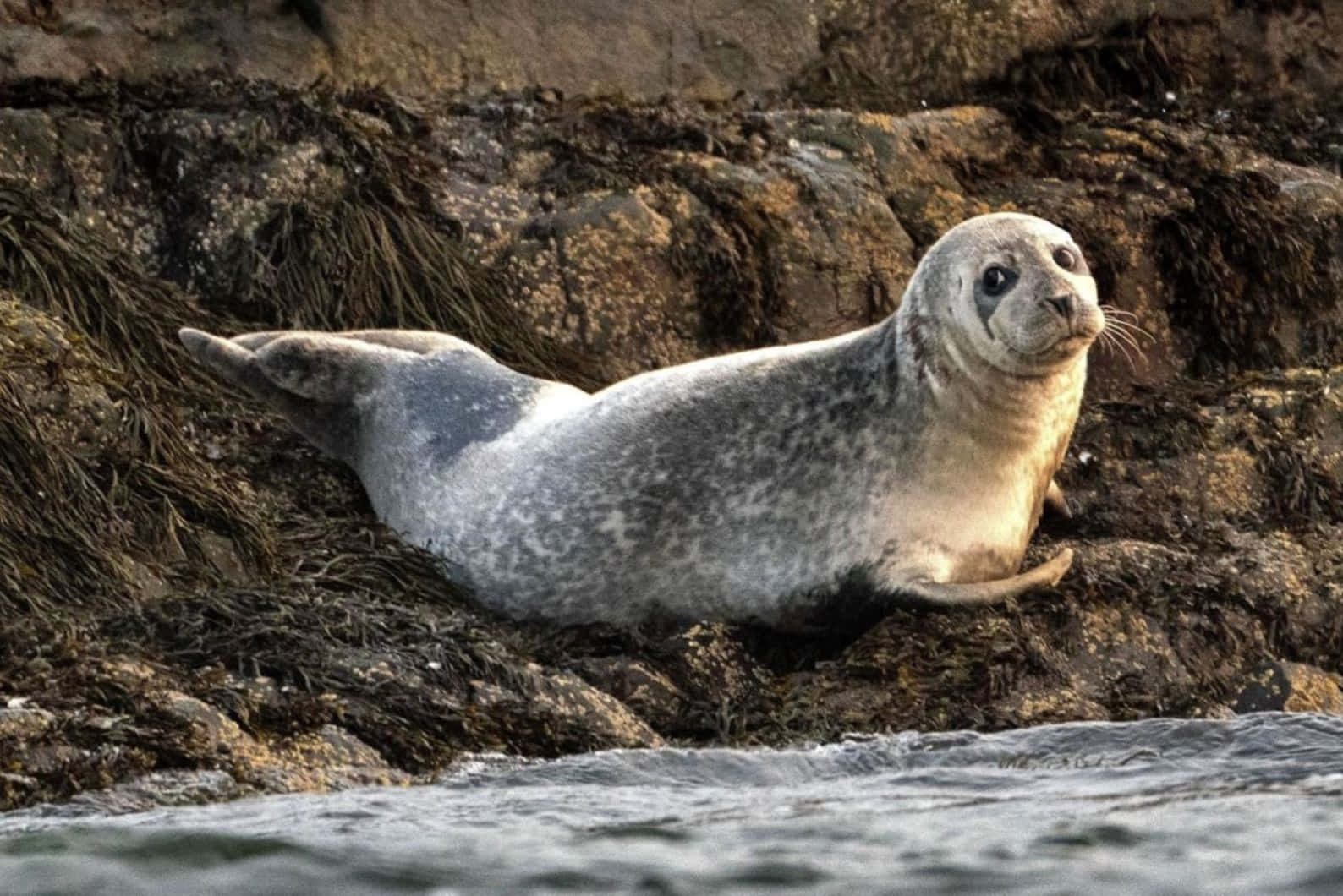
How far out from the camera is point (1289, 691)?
791 cm

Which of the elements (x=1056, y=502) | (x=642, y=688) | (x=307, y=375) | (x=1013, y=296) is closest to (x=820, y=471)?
(x=1013, y=296)

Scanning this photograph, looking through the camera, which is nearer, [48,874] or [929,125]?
[48,874]

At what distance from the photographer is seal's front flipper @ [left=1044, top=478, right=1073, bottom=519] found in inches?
353

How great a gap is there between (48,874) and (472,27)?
22.1ft

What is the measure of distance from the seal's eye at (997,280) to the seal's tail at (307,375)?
2.03 meters

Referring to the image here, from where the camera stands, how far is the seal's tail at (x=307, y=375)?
9398mm

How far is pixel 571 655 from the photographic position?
26.3ft

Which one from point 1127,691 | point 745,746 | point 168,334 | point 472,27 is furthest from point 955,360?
point 472,27

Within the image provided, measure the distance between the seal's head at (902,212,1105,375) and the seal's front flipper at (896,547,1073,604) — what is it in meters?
0.62

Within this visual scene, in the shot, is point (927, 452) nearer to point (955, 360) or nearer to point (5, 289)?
point (955, 360)

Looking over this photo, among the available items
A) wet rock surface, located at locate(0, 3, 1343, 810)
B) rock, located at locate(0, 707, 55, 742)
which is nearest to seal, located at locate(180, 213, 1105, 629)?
wet rock surface, located at locate(0, 3, 1343, 810)

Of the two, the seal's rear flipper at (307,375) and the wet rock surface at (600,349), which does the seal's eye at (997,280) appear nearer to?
the wet rock surface at (600,349)

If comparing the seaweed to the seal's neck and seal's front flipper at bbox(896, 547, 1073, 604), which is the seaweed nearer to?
the seal's neck

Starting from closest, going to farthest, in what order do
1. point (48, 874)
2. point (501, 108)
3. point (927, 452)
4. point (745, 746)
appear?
point (48, 874), point (745, 746), point (927, 452), point (501, 108)
